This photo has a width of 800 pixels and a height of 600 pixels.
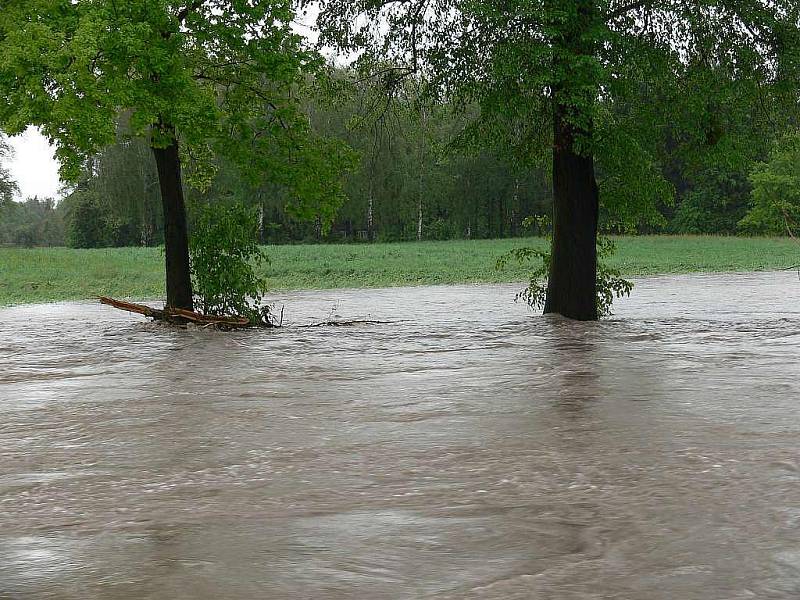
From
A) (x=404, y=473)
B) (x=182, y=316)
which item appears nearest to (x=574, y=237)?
(x=182, y=316)

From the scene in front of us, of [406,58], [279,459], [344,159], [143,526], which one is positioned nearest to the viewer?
[143,526]

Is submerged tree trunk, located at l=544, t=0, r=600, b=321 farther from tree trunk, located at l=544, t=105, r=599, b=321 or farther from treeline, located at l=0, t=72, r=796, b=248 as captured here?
treeline, located at l=0, t=72, r=796, b=248

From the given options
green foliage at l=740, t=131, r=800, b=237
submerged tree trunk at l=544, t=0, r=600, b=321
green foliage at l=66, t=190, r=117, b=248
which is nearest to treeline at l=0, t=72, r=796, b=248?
green foliage at l=66, t=190, r=117, b=248

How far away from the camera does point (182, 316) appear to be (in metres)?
20.5

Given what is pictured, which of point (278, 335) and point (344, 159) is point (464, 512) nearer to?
point (278, 335)

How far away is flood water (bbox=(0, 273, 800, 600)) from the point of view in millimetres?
5516

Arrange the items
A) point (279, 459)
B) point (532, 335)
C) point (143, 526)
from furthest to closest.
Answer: point (532, 335) → point (279, 459) → point (143, 526)

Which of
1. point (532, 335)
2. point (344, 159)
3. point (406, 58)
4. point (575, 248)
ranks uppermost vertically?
point (406, 58)

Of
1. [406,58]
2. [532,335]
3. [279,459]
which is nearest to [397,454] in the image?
[279,459]

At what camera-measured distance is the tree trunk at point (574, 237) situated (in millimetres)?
20375

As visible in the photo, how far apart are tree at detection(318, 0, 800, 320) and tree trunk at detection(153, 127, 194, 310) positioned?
3.78 metres

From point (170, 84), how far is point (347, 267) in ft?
83.8

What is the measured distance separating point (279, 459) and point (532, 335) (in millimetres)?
10317

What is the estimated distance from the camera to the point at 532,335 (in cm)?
1822
